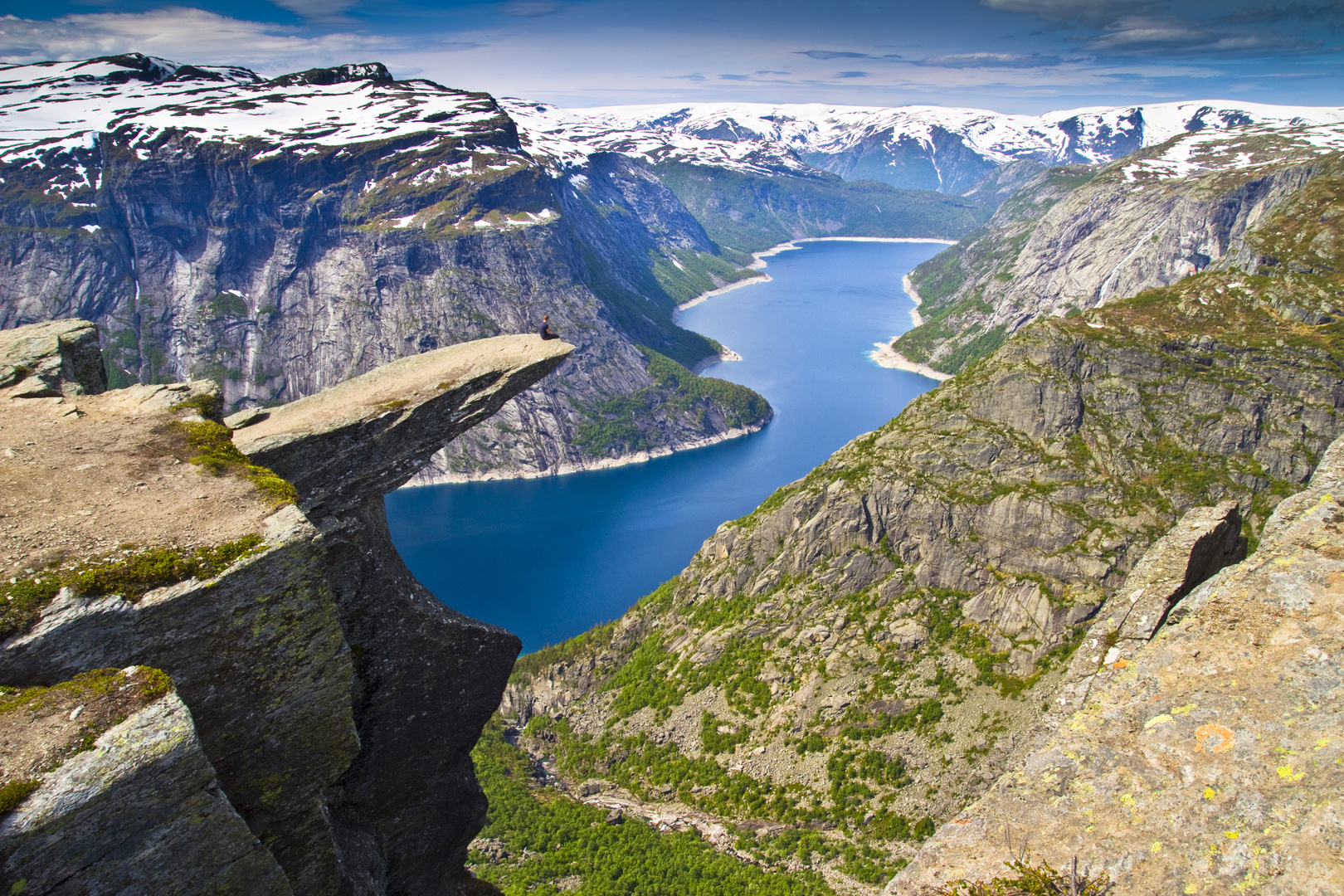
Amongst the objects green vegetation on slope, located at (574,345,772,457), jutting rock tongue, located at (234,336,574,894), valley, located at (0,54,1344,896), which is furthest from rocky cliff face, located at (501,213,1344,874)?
green vegetation on slope, located at (574,345,772,457)

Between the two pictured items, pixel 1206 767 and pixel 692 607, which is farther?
pixel 692 607

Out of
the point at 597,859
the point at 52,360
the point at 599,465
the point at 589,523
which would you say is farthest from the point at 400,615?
the point at 599,465

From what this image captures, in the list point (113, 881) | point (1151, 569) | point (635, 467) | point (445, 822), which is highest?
point (1151, 569)

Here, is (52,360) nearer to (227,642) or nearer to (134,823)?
(227,642)

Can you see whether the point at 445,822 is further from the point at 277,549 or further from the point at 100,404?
the point at 100,404

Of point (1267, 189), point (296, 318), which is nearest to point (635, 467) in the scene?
point (296, 318)

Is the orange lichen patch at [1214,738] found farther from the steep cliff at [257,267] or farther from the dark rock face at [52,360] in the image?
the steep cliff at [257,267]
